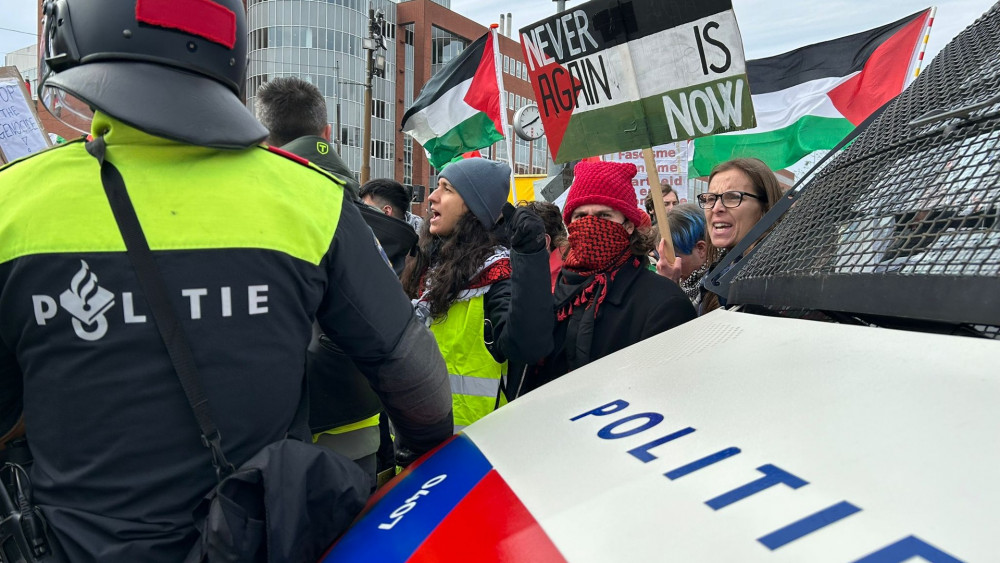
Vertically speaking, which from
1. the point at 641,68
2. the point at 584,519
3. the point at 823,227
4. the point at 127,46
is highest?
the point at 641,68

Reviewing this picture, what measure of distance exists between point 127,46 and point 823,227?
1.48 metres

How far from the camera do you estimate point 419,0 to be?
51562 millimetres

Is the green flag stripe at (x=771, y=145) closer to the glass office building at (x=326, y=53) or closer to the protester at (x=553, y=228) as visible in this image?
the protester at (x=553, y=228)

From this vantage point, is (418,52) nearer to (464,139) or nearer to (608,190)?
(464,139)

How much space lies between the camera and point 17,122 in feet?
20.8

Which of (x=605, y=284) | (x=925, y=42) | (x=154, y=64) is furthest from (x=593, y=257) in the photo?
(x=925, y=42)

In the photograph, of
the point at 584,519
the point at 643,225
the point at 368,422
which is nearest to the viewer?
the point at 584,519

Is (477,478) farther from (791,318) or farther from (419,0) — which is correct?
(419,0)

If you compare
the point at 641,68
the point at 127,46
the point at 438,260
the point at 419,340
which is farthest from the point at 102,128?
the point at 641,68

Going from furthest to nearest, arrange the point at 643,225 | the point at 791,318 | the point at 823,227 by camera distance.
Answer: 1. the point at 643,225
2. the point at 823,227
3. the point at 791,318

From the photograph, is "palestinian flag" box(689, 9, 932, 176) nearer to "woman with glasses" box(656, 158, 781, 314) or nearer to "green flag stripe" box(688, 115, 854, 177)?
"green flag stripe" box(688, 115, 854, 177)

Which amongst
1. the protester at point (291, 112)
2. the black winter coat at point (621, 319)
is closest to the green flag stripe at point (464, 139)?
the protester at point (291, 112)

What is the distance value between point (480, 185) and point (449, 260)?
0.35m

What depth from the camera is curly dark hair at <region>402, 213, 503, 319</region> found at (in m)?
2.93
